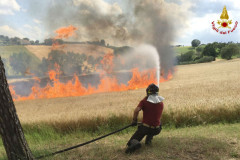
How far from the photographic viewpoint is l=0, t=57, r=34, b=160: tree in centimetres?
435

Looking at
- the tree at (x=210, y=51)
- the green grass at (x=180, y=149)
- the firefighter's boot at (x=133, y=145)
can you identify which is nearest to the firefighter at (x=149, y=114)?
the firefighter's boot at (x=133, y=145)

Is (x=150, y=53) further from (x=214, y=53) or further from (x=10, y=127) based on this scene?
(x=214, y=53)

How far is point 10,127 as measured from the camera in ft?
14.8

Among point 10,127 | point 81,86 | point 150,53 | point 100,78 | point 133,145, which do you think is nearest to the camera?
point 10,127

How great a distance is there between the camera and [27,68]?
24.5m

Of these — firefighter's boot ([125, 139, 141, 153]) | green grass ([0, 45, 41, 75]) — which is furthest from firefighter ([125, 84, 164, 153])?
green grass ([0, 45, 41, 75])

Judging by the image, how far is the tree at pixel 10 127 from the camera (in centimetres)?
435

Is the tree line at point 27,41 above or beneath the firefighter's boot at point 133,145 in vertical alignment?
above

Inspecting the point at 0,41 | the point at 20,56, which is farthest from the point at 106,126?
the point at 0,41

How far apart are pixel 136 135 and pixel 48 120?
538 centimetres

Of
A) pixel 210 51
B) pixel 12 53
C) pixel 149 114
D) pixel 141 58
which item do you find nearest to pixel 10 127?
pixel 149 114

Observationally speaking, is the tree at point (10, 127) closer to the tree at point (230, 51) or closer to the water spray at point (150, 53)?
the water spray at point (150, 53)

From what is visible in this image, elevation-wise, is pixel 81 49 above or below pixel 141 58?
above

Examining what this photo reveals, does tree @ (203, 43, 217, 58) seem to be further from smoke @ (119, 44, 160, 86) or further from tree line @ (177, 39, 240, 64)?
smoke @ (119, 44, 160, 86)
